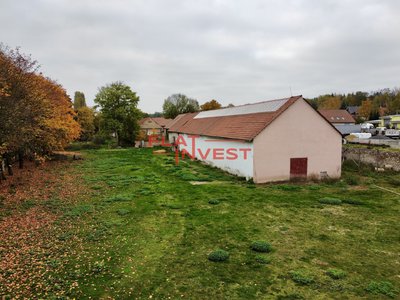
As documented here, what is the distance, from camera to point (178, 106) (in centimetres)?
8206

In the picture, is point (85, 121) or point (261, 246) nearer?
point (261, 246)

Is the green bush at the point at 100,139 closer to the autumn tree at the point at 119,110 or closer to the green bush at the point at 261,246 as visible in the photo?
the autumn tree at the point at 119,110

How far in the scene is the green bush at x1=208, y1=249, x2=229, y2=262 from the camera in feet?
27.9

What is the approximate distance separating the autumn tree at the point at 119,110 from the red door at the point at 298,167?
34.8m

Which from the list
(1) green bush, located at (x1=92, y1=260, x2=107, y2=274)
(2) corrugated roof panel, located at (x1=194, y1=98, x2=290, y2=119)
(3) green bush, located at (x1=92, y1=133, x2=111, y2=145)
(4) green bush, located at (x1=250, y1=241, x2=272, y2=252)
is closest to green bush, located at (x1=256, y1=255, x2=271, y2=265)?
(4) green bush, located at (x1=250, y1=241, x2=272, y2=252)

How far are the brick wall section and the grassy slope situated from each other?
23.6 ft

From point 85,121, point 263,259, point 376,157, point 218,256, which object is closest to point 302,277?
point 263,259

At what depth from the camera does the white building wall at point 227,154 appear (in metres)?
20.1

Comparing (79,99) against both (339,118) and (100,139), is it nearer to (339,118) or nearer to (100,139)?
(100,139)

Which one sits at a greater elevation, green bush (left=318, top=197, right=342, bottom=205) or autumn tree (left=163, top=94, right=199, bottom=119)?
autumn tree (left=163, top=94, right=199, bottom=119)

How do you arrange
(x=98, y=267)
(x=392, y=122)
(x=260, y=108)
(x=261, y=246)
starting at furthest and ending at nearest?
(x=392, y=122) → (x=260, y=108) → (x=261, y=246) → (x=98, y=267)

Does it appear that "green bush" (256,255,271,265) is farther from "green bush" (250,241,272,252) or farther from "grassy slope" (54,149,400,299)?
"green bush" (250,241,272,252)

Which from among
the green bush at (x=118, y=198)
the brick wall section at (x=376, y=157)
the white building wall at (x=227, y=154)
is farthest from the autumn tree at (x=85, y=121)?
the brick wall section at (x=376, y=157)

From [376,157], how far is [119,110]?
38.3m
